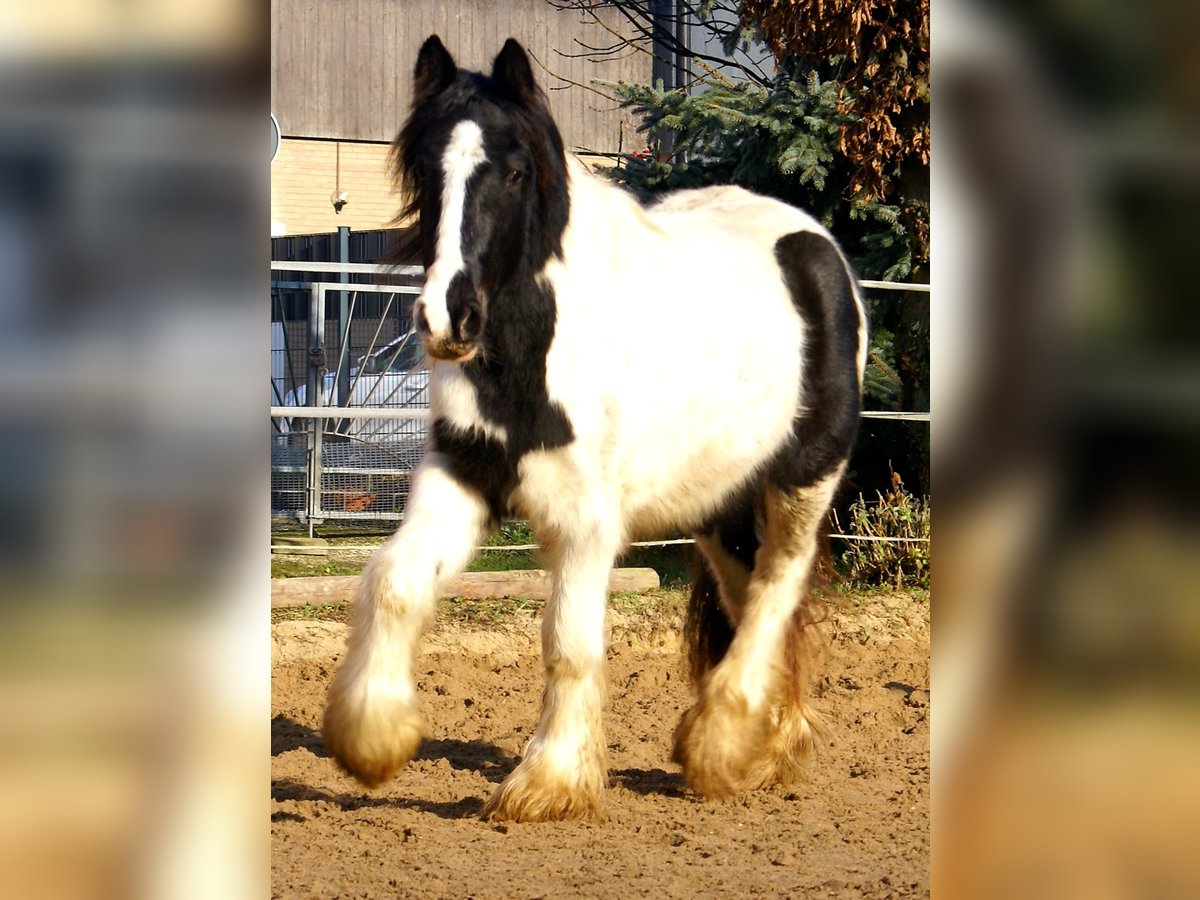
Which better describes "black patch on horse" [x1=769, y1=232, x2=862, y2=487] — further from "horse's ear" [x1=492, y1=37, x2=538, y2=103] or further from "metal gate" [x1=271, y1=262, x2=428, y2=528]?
"metal gate" [x1=271, y1=262, x2=428, y2=528]

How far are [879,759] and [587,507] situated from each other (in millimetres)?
1588

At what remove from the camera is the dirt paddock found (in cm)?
297

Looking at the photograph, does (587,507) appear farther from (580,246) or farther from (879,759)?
(879,759)

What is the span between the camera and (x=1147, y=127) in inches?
25.1

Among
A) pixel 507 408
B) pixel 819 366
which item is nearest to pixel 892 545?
pixel 819 366

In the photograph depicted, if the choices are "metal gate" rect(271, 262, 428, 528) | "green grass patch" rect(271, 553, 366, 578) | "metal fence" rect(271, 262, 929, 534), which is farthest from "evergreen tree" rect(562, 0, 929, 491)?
"green grass patch" rect(271, 553, 366, 578)

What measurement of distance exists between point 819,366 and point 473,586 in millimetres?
2536

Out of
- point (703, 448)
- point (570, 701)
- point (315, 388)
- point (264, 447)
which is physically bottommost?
point (570, 701)

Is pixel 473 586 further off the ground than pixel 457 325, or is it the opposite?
pixel 457 325

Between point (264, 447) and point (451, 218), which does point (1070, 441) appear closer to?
point (264, 447)

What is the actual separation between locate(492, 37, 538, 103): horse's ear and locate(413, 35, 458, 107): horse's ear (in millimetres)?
129

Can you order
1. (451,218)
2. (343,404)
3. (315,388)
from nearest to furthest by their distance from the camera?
(451,218) < (315,388) < (343,404)

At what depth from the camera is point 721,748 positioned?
3.96m

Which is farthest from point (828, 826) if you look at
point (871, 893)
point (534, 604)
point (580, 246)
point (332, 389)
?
point (332, 389)
